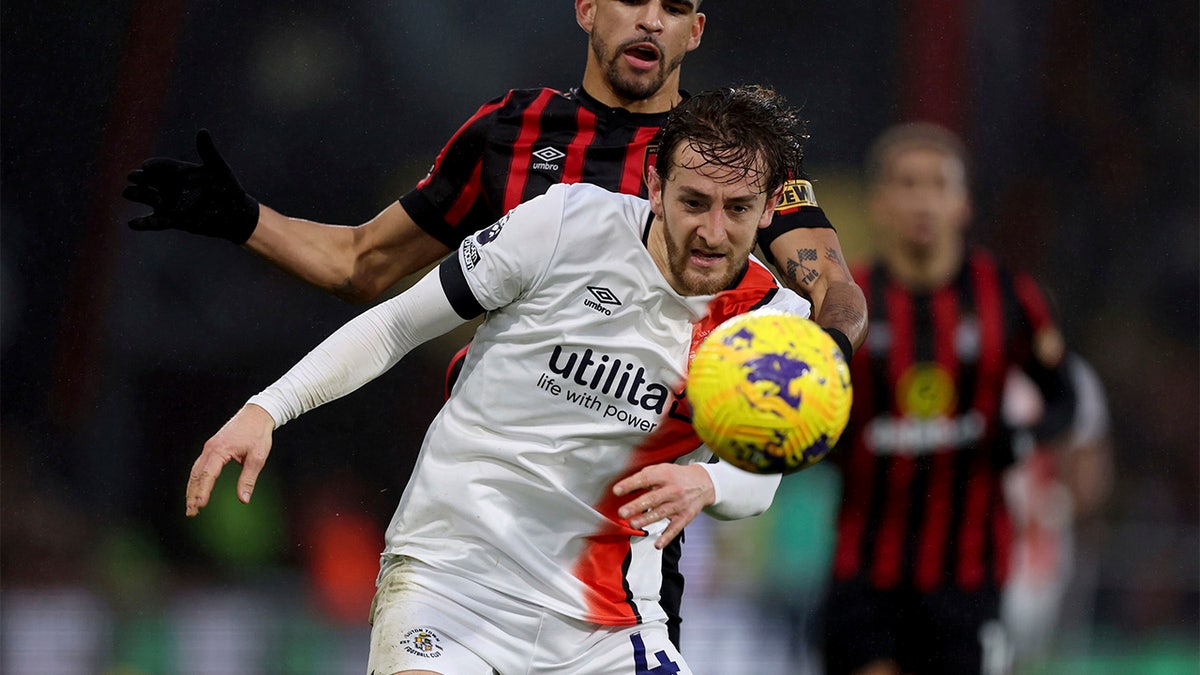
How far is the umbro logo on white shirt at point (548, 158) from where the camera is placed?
367 centimetres

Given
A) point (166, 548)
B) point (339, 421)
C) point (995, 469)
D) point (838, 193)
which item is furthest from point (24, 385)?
point (995, 469)

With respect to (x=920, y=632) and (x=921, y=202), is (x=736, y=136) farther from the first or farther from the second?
(x=920, y=632)

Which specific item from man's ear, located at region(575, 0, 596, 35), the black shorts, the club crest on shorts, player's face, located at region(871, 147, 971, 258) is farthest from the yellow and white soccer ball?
player's face, located at region(871, 147, 971, 258)

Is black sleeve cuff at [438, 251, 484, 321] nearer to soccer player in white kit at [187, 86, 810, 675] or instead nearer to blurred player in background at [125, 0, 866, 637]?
soccer player in white kit at [187, 86, 810, 675]

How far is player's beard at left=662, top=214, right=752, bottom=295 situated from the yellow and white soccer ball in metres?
0.36

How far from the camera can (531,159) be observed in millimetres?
3707

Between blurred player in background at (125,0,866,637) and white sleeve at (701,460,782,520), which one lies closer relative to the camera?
white sleeve at (701,460,782,520)

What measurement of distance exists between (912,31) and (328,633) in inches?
131

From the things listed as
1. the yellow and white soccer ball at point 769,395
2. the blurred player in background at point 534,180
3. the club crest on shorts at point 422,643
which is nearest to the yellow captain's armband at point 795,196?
the blurred player in background at point 534,180

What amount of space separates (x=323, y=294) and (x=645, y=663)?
2951 millimetres

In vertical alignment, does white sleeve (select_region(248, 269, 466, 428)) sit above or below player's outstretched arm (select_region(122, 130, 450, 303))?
below

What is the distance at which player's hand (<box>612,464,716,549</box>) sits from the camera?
2.60m

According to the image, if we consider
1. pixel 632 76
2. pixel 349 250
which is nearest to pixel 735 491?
pixel 632 76

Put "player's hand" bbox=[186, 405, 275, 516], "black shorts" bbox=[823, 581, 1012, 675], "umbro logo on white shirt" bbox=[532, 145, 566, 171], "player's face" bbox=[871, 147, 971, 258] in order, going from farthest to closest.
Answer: "player's face" bbox=[871, 147, 971, 258], "black shorts" bbox=[823, 581, 1012, 675], "umbro logo on white shirt" bbox=[532, 145, 566, 171], "player's hand" bbox=[186, 405, 275, 516]
